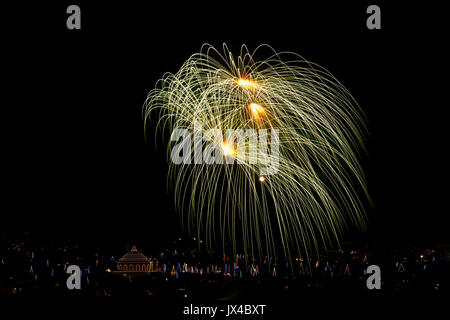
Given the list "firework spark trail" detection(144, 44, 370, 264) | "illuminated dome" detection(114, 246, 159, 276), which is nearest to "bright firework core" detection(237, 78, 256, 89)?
"firework spark trail" detection(144, 44, 370, 264)

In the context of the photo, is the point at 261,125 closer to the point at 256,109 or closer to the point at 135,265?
the point at 256,109

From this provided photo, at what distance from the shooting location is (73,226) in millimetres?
30125

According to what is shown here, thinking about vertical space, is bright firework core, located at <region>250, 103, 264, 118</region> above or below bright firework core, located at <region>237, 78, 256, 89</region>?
below

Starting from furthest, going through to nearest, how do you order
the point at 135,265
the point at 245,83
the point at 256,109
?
the point at 135,265 < the point at 256,109 < the point at 245,83

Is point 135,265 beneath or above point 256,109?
beneath

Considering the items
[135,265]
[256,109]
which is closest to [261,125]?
[256,109]

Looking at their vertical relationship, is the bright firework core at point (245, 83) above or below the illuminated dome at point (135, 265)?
above

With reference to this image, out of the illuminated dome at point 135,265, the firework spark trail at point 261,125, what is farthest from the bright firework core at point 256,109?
the illuminated dome at point 135,265

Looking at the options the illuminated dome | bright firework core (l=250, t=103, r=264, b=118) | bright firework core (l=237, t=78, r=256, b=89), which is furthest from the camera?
the illuminated dome

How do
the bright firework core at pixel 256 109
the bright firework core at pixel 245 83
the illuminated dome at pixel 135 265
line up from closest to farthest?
1. the bright firework core at pixel 245 83
2. the bright firework core at pixel 256 109
3. the illuminated dome at pixel 135 265

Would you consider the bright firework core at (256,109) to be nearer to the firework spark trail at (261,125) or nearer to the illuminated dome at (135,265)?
the firework spark trail at (261,125)

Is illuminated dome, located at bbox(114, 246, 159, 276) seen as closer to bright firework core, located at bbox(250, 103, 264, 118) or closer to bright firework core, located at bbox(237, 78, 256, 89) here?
bright firework core, located at bbox(250, 103, 264, 118)
